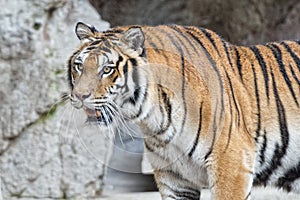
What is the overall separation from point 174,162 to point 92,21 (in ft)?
7.84

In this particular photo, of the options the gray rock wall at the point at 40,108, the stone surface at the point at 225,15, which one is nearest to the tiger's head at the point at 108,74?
the gray rock wall at the point at 40,108

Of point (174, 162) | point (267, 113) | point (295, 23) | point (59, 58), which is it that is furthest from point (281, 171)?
point (295, 23)

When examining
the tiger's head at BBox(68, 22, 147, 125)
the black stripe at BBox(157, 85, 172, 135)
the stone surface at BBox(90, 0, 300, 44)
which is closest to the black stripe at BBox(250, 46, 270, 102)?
the black stripe at BBox(157, 85, 172, 135)

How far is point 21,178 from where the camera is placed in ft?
18.5

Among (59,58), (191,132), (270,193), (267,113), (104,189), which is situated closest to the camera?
(191,132)

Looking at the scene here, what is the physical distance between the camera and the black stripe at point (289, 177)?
3752mm

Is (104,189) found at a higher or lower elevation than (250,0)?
lower

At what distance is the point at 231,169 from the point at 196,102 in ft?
1.16

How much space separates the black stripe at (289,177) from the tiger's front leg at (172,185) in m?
0.43

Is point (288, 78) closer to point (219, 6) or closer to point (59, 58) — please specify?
point (59, 58)

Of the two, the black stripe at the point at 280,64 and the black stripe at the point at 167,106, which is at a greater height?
the black stripe at the point at 280,64

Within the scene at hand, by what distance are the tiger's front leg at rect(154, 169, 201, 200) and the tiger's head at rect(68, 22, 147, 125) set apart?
50 centimetres

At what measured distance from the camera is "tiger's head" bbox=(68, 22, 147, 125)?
10.5 ft

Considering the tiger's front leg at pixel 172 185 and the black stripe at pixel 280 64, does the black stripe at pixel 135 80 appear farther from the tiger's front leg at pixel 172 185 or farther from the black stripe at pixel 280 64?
the black stripe at pixel 280 64
